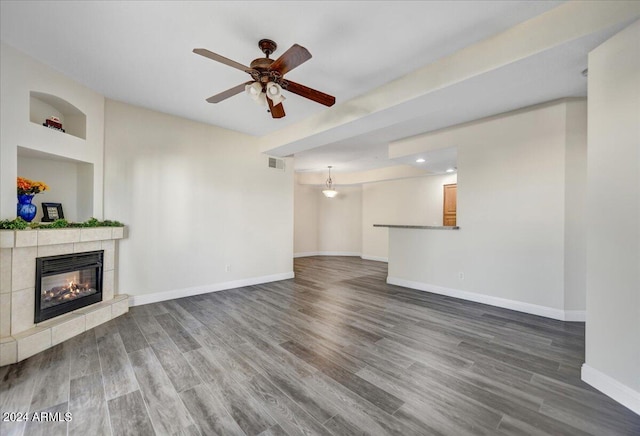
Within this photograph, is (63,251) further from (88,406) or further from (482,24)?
(482,24)

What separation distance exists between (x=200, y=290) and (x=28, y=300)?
2.07 metres

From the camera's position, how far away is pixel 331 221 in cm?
943

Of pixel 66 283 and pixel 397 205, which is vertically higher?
pixel 397 205

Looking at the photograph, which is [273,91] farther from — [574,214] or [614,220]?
[574,214]

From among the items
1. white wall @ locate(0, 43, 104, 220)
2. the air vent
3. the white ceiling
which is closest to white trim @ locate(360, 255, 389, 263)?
the air vent

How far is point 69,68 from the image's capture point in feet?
9.19

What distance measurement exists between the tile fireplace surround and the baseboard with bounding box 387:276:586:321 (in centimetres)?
475

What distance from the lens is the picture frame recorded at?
9.92ft

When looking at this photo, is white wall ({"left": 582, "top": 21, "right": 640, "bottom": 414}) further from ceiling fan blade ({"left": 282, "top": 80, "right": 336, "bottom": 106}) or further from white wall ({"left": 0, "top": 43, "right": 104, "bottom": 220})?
white wall ({"left": 0, "top": 43, "right": 104, "bottom": 220})

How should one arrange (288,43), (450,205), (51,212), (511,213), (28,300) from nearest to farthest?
(288,43) < (28,300) < (51,212) < (511,213) < (450,205)

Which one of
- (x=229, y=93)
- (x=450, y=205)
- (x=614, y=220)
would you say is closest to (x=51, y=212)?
(x=229, y=93)

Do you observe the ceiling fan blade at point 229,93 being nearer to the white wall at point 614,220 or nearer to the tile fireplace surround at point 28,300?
the tile fireplace surround at point 28,300

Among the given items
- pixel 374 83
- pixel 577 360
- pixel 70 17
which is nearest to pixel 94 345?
pixel 70 17

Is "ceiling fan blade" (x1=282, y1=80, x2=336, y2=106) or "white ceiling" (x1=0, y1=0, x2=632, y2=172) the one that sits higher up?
"white ceiling" (x1=0, y1=0, x2=632, y2=172)
